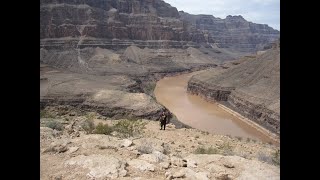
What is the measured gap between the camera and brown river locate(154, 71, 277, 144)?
97.2 feet

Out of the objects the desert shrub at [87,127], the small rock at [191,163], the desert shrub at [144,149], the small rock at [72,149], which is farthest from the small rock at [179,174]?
the desert shrub at [87,127]

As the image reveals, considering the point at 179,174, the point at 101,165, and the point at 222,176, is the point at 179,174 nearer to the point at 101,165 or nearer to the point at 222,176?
the point at 222,176

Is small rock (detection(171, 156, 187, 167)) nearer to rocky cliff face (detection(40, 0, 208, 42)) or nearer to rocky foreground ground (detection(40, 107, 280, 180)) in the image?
rocky foreground ground (detection(40, 107, 280, 180))

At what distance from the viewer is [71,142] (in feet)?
37.1

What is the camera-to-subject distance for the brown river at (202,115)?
29.6 metres

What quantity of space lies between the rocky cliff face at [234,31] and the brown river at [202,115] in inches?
4061

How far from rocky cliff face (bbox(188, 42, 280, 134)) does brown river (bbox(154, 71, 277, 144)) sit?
120 cm

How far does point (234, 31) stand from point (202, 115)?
14216 centimetres

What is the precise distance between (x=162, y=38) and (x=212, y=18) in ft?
289

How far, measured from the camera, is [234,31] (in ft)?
562

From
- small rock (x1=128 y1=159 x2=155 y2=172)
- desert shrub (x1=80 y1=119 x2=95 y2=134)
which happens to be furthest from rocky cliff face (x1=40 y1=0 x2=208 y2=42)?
small rock (x1=128 y1=159 x2=155 y2=172)

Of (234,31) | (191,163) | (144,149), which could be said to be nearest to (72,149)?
(144,149)
